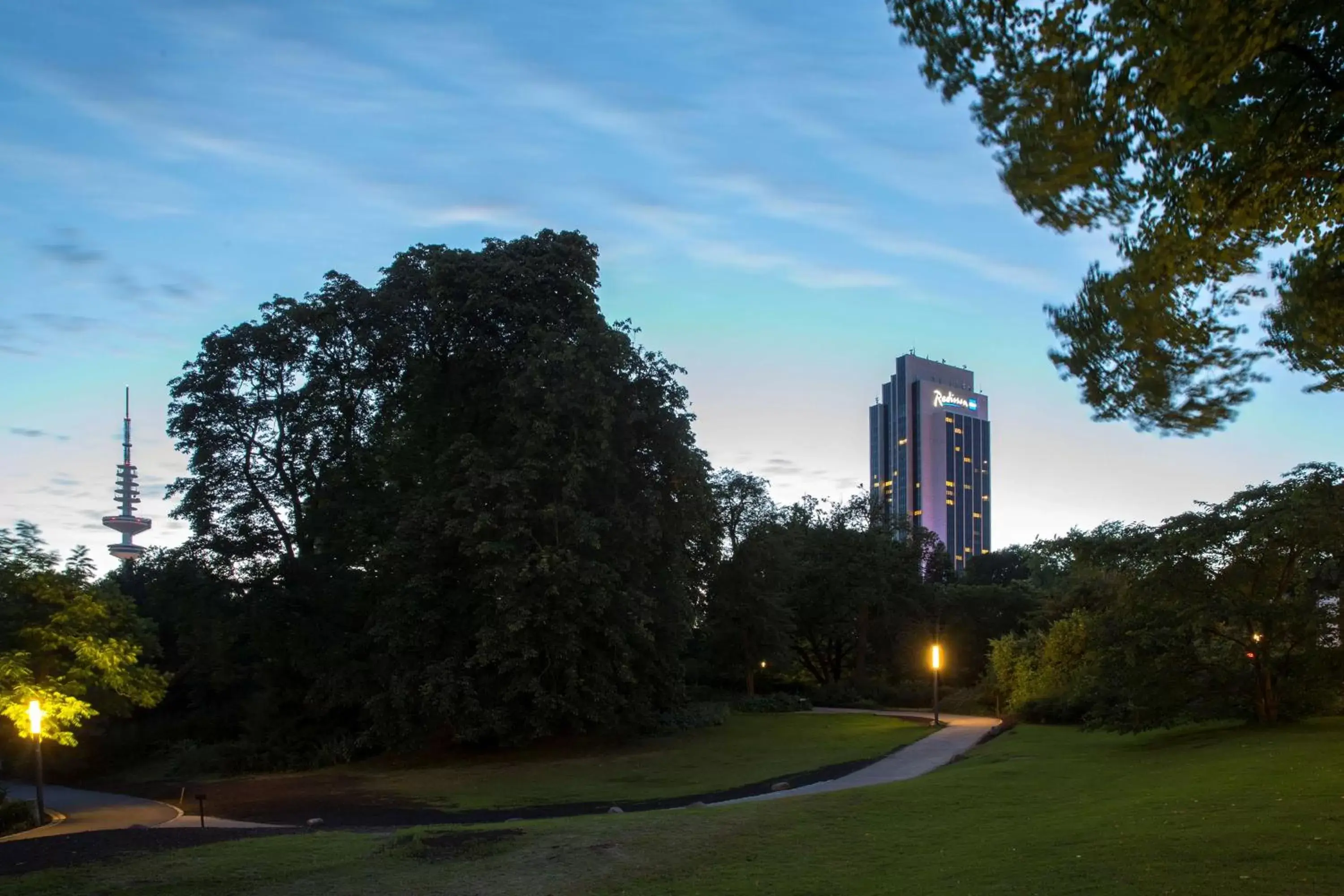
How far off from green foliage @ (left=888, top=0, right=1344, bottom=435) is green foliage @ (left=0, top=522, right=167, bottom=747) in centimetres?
2352

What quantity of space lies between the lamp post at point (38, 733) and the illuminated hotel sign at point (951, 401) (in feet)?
498

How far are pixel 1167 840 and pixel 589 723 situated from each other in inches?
956

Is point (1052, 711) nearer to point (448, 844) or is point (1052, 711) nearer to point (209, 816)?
point (448, 844)

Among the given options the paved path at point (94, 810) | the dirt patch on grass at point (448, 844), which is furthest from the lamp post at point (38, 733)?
the dirt patch on grass at point (448, 844)

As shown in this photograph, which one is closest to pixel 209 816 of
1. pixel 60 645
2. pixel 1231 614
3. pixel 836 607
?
pixel 60 645

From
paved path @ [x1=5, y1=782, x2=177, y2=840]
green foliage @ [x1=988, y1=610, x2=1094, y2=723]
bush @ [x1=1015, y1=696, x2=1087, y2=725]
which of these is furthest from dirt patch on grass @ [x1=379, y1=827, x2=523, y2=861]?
bush @ [x1=1015, y1=696, x2=1087, y2=725]

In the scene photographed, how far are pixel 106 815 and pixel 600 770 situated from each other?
11.9 metres

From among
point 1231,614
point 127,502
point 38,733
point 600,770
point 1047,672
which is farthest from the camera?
point 127,502

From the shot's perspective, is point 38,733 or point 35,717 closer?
point 35,717

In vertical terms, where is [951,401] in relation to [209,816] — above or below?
above

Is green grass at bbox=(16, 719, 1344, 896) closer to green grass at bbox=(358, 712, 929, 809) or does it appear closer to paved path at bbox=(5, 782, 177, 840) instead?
green grass at bbox=(358, 712, 929, 809)

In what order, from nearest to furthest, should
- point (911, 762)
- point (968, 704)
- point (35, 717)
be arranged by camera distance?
point (35, 717) < point (911, 762) < point (968, 704)

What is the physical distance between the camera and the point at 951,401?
164000 mm

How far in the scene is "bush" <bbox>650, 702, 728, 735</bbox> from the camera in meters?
34.1
